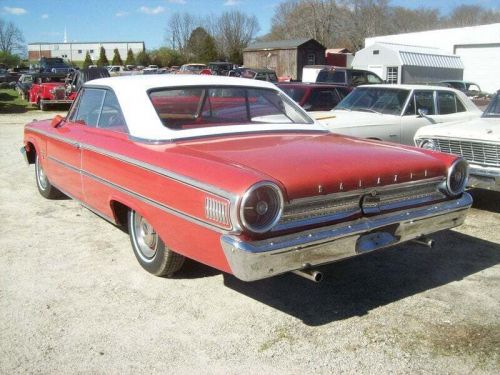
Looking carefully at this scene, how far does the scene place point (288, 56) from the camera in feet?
135

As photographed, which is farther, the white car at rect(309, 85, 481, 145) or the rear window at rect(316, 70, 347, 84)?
the rear window at rect(316, 70, 347, 84)

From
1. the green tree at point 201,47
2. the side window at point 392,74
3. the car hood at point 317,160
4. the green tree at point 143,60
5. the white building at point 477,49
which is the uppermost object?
the green tree at point 201,47

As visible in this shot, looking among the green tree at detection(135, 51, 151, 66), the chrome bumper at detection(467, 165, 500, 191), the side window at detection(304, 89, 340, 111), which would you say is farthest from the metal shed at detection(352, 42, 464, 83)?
the green tree at detection(135, 51, 151, 66)

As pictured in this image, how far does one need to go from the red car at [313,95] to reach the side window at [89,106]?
4.65m

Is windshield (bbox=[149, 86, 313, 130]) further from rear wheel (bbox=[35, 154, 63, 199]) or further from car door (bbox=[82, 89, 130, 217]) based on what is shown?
rear wheel (bbox=[35, 154, 63, 199])

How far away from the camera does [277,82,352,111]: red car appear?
920cm

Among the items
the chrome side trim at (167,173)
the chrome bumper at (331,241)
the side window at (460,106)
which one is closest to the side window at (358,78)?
the side window at (460,106)

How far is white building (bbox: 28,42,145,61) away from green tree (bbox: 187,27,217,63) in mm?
29095

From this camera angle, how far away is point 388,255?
4594 mm

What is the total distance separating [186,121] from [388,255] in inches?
82.1

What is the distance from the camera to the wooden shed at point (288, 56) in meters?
40.6

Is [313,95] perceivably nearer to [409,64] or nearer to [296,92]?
[296,92]

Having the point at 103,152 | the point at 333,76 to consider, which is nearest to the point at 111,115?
the point at 103,152

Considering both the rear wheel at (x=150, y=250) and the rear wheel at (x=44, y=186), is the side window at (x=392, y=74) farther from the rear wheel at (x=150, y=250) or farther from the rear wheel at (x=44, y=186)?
the rear wheel at (x=150, y=250)
